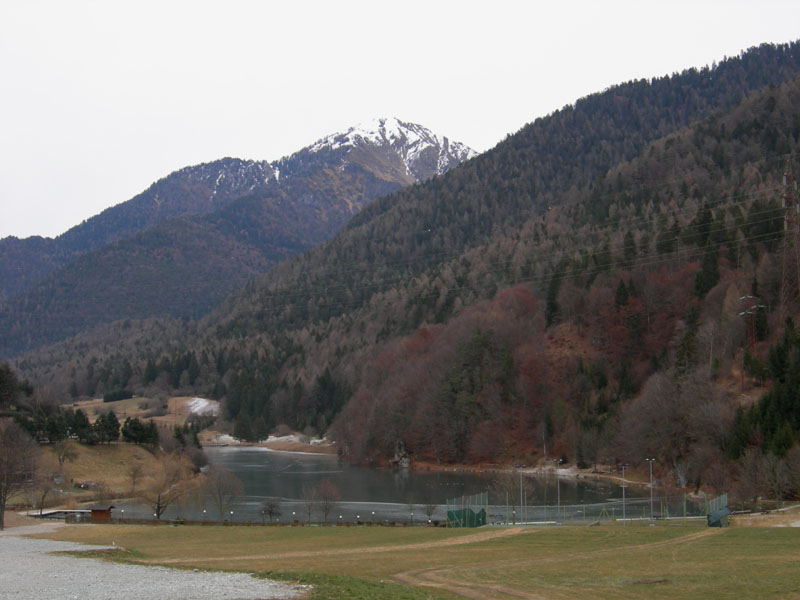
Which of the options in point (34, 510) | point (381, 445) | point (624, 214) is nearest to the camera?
point (34, 510)

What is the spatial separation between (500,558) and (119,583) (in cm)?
1751

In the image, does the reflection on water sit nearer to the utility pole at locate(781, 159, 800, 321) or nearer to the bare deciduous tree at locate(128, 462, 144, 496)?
the bare deciduous tree at locate(128, 462, 144, 496)

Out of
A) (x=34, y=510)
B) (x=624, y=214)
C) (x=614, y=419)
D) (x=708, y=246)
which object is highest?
(x=624, y=214)

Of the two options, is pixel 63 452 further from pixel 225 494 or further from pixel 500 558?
pixel 500 558

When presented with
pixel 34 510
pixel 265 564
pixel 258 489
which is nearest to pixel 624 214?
pixel 258 489

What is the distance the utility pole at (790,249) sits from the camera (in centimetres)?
8738

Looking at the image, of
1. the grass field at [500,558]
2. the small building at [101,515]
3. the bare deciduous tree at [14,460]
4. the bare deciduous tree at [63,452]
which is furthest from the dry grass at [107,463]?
the grass field at [500,558]

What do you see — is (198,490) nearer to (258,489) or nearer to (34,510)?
(258,489)

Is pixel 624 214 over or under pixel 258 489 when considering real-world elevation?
over

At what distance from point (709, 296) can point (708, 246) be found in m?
11.1

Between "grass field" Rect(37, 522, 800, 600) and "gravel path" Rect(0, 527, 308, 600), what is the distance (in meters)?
1.90

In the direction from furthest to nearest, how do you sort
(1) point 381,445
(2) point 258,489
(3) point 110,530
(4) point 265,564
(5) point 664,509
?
(1) point 381,445
(2) point 258,489
(5) point 664,509
(3) point 110,530
(4) point 265,564

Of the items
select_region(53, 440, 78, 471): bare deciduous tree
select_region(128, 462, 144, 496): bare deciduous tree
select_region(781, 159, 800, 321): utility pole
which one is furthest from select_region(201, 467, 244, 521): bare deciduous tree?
select_region(781, 159, 800, 321): utility pole

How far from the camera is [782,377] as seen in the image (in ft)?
293
